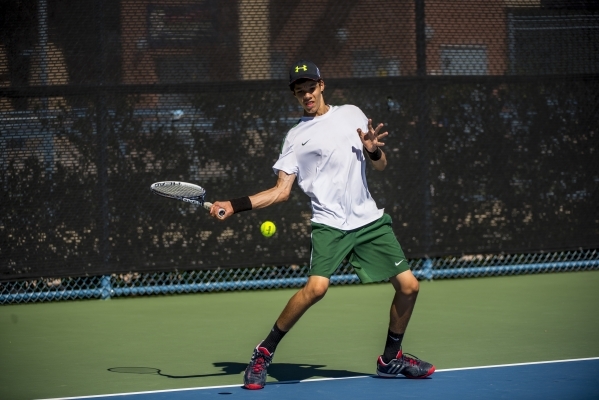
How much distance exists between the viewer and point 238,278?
32.1ft

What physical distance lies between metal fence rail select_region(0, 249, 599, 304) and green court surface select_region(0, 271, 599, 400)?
0.31 ft

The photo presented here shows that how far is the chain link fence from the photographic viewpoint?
8.91 metres

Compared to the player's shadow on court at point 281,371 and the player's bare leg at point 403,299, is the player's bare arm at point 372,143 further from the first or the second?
the player's shadow on court at point 281,371

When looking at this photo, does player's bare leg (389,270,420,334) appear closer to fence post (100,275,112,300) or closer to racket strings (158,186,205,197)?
racket strings (158,186,205,197)

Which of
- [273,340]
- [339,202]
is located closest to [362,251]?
[339,202]

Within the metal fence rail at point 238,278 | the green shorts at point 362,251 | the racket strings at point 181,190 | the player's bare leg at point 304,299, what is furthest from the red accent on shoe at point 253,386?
the metal fence rail at point 238,278

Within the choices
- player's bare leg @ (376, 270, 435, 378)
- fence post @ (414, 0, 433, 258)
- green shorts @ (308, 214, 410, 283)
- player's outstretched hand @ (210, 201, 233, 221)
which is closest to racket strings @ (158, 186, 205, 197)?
player's outstretched hand @ (210, 201, 233, 221)

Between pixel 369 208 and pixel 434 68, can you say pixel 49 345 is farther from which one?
pixel 434 68

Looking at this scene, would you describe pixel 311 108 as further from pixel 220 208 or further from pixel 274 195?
pixel 220 208

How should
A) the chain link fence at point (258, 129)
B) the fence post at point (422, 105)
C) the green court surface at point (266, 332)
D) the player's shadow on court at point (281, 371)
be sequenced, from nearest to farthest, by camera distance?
the player's shadow on court at point (281, 371) → the green court surface at point (266, 332) → the chain link fence at point (258, 129) → the fence post at point (422, 105)

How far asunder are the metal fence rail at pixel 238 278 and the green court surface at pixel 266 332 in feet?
0.31

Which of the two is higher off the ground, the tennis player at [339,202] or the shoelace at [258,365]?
the tennis player at [339,202]

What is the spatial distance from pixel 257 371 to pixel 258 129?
4049 mm

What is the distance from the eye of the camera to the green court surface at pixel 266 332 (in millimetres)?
6137
